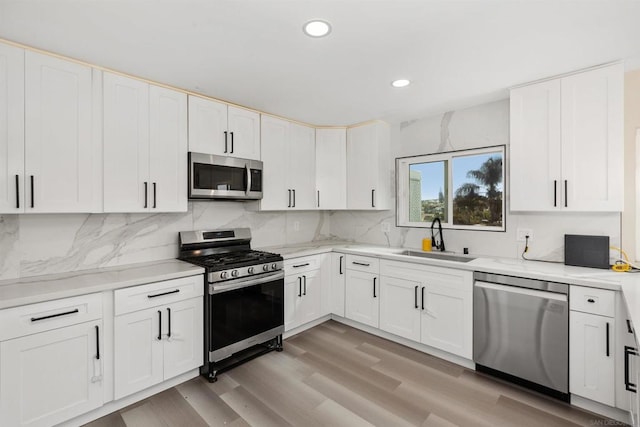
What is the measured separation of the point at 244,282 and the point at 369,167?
2031 mm

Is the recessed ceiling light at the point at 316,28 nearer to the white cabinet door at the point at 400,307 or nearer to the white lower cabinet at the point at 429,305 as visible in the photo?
the white lower cabinet at the point at 429,305

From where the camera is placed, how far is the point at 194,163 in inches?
106

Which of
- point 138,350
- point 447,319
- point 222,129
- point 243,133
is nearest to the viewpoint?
point 138,350

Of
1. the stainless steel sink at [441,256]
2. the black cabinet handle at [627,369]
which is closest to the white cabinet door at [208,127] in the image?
the stainless steel sink at [441,256]

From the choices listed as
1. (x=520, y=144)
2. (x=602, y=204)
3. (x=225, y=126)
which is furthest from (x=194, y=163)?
(x=602, y=204)

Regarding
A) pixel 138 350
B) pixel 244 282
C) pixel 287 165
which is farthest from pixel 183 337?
pixel 287 165

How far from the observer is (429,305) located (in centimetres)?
282

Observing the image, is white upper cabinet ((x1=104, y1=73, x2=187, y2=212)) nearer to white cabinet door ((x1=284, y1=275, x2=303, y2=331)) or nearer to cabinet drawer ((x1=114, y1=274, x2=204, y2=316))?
cabinet drawer ((x1=114, y1=274, x2=204, y2=316))

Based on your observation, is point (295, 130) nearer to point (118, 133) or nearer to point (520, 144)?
point (118, 133)

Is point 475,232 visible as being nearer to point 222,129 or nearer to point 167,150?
point 222,129

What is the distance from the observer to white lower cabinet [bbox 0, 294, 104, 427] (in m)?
1.67

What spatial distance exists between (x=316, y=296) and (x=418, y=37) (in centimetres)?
269

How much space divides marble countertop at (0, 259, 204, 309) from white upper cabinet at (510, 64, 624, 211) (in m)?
2.88

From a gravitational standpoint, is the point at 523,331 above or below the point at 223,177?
below
